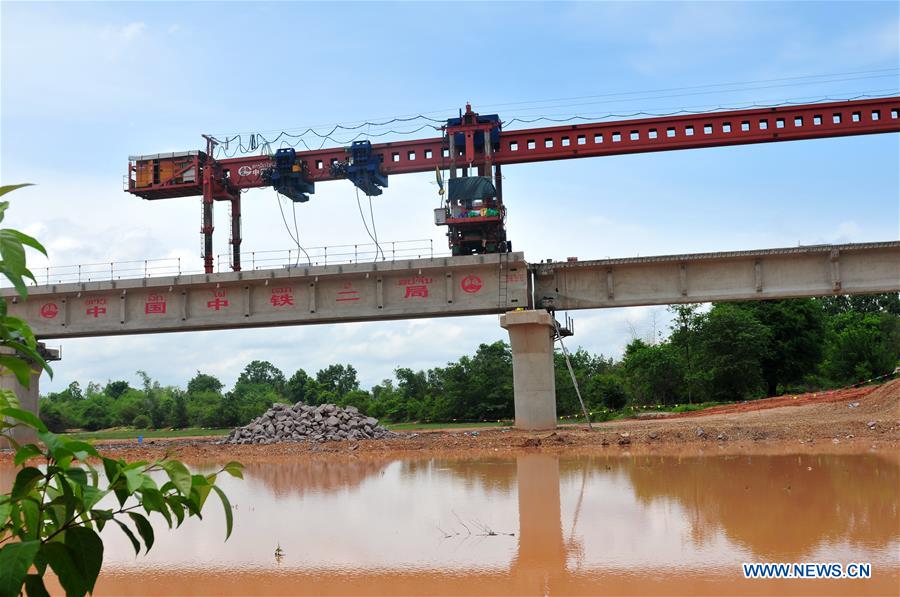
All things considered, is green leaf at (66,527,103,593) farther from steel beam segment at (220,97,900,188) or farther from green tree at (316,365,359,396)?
green tree at (316,365,359,396)

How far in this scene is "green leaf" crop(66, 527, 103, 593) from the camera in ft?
5.97

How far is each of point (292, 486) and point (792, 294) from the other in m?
19.8

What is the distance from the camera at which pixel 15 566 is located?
5.41 ft

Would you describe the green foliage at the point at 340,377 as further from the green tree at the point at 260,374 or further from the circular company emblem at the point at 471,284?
the circular company emblem at the point at 471,284

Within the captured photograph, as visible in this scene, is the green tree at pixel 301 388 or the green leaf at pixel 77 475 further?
the green tree at pixel 301 388

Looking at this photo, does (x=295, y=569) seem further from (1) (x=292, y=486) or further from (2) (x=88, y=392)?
(2) (x=88, y=392)

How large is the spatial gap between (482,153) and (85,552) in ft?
109

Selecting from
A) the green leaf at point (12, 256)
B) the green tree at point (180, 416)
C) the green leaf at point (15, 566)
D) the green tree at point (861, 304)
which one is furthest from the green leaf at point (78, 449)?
the green tree at point (861, 304)

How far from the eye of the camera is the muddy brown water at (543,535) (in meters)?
8.29

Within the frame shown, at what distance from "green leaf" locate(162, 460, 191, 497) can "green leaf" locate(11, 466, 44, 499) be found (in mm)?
288

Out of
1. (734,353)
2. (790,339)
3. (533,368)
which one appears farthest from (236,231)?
(790,339)

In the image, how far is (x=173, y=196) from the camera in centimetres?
3909

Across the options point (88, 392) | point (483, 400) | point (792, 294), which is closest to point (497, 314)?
point (792, 294)

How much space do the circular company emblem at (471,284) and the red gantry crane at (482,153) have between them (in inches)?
100
